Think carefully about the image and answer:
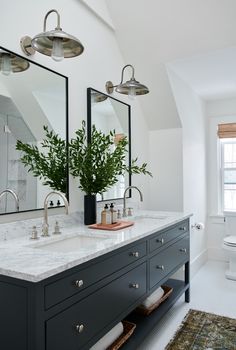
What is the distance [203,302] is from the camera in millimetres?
2877

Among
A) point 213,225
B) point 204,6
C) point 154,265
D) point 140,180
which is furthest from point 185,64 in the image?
point 213,225

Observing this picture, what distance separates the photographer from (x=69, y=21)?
7.30ft

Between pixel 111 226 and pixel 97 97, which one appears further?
pixel 97 97

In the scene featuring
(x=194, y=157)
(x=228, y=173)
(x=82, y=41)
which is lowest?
(x=228, y=173)

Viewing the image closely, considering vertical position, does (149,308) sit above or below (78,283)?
below

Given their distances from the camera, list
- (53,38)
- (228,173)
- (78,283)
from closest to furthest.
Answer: (78,283)
(53,38)
(228,173)

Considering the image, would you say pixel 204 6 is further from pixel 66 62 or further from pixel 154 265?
pixel 154 265

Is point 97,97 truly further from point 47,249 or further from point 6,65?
point 47,249

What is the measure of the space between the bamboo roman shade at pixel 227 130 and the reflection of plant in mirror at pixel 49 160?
9.38 ft

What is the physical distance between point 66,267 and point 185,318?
1742mm

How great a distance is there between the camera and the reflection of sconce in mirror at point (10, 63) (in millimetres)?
1704

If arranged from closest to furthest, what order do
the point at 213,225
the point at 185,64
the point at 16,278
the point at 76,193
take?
1. the point at 16,278
2. the point at 76,193
3. the point at 185,64
4. the point at 213,225

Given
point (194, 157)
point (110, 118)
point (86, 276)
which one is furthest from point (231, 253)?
point (86, 276)

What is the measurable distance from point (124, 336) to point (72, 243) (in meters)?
0.67
